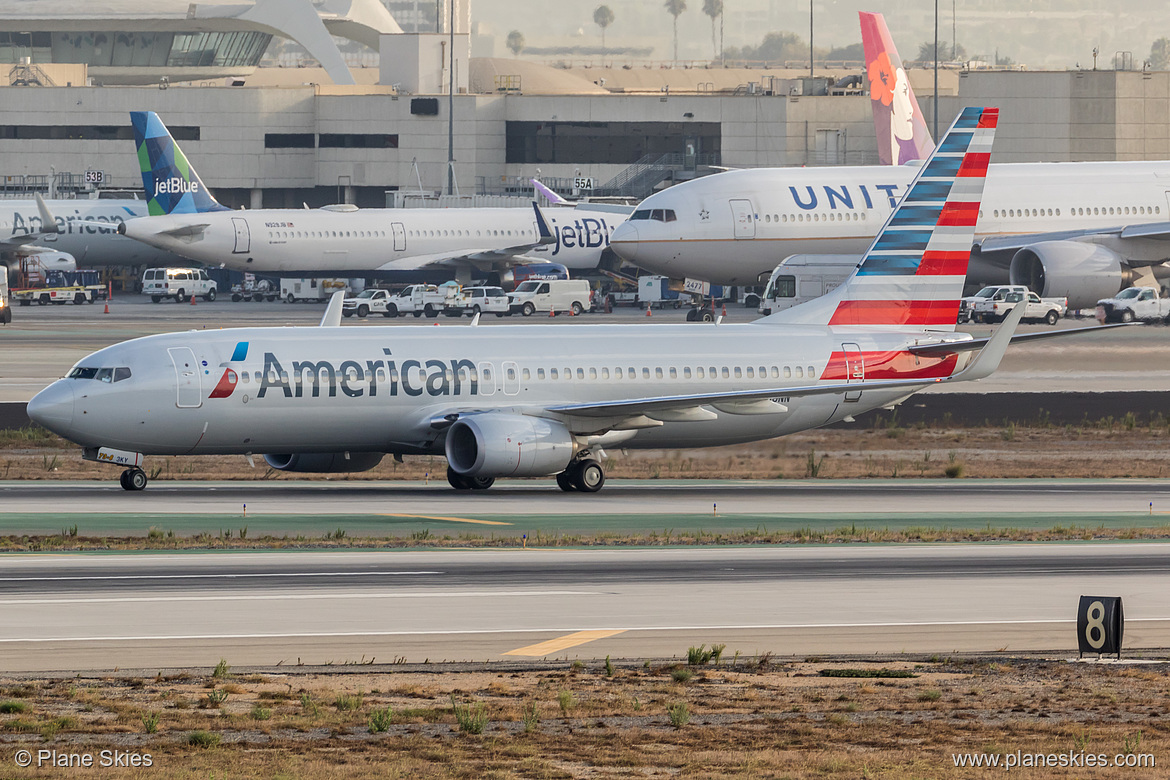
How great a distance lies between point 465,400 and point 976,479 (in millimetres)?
14381

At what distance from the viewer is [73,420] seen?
37.2 m

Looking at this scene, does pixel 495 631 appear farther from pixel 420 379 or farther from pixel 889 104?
Answer: pixel 889 104

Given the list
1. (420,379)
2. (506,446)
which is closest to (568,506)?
(506,446)

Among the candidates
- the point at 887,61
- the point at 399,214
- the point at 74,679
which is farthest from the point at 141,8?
the point at 74,679

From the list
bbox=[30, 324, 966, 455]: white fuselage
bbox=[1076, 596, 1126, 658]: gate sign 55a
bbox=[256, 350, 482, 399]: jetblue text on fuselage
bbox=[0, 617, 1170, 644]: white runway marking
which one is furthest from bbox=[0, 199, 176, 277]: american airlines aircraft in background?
bbox=[1076, 596, 1126, 658]: gate sign 55a

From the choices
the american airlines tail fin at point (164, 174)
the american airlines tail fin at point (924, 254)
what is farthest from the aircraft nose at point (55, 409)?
the american airlines tail fin at point (164, 174)

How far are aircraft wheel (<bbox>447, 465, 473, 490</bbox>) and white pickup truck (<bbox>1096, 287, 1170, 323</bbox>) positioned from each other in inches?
1959

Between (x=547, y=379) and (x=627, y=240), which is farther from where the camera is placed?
(x=627, y=240)

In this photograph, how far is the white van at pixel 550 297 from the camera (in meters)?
99.6

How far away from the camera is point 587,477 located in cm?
4059

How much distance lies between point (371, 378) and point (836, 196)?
44.8 meters

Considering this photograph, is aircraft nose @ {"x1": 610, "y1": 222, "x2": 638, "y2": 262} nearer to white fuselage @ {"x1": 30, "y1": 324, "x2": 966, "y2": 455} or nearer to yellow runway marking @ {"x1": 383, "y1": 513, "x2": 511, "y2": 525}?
white fuselage @ {"x1": 30, "y1": 324, "x2": 966, "y2": 455}

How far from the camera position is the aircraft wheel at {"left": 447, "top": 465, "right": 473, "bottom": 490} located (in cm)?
3994

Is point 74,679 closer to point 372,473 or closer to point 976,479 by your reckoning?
point 372,473
